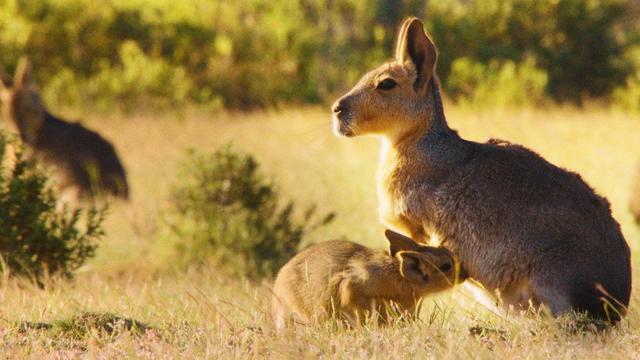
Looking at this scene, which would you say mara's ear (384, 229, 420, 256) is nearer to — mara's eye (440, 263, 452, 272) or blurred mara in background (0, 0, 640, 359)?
mara's eye (440, 263, 452, 272)

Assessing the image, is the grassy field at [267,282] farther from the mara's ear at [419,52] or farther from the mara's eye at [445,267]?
the mara's ear at [419,52]

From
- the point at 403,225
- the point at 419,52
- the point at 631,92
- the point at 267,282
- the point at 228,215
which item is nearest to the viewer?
the point at 403,225

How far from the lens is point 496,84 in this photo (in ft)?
67.7

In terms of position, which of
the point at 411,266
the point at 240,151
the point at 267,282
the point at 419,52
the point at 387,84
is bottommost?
the point at 267,282

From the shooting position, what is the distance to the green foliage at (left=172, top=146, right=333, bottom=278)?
9.27 meters

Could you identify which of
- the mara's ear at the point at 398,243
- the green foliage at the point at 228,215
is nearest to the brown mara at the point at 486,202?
the mara's ear at the point at 398,243

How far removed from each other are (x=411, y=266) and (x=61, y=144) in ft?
20.7

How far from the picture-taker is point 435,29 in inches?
906

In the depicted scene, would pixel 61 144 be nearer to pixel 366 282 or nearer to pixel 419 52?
pixel 419 52

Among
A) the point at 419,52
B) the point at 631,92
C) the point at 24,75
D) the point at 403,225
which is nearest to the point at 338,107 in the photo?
the point at 419,52

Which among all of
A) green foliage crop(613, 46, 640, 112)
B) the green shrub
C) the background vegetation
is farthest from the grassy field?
the background vegetation

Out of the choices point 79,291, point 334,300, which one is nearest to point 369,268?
point 334,300

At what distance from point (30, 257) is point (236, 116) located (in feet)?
42.5

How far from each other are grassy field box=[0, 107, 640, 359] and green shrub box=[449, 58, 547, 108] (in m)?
1.29
